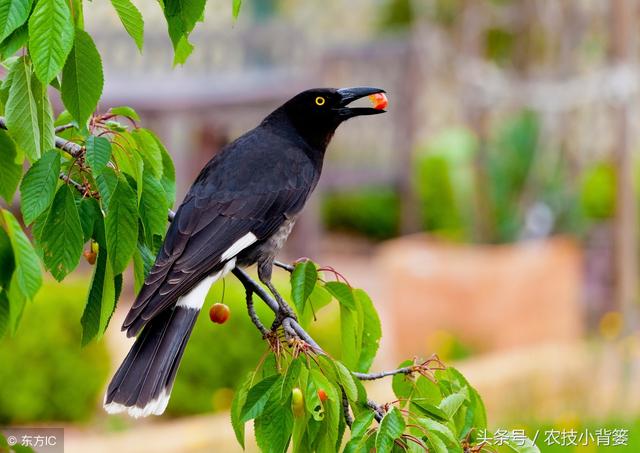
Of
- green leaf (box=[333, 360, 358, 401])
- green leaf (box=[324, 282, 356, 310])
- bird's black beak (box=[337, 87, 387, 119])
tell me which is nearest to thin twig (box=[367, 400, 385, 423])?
green leaf (box=[333, 360, 358, 401])

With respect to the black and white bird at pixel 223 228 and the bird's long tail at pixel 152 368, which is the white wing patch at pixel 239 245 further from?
the bird's long tail at pixel 152 368

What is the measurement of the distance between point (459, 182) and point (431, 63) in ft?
5.97

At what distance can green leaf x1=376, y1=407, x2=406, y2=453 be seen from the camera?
5.87ft

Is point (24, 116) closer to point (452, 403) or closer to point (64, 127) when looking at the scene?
point (64, 127)

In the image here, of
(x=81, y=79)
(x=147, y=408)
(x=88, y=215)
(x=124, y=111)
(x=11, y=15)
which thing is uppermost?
(x=11, y=15)

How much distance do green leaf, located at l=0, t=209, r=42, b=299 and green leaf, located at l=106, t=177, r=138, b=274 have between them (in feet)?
0.72

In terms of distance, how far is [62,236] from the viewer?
1.83 metres

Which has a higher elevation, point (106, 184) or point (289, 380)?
point (106, 184)

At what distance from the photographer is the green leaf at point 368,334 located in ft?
7.39

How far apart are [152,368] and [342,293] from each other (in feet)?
1.38

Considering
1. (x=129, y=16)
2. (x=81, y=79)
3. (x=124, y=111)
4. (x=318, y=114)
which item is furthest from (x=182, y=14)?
(x=318, y=114)

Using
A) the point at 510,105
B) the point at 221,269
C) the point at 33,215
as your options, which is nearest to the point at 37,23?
the point at 33,215

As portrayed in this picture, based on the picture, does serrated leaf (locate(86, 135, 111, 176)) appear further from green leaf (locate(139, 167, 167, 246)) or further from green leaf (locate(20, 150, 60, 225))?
green leaf (locate(139, 167, 167, 246))

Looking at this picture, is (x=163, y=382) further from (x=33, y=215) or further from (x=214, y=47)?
(x=214, y=47)
